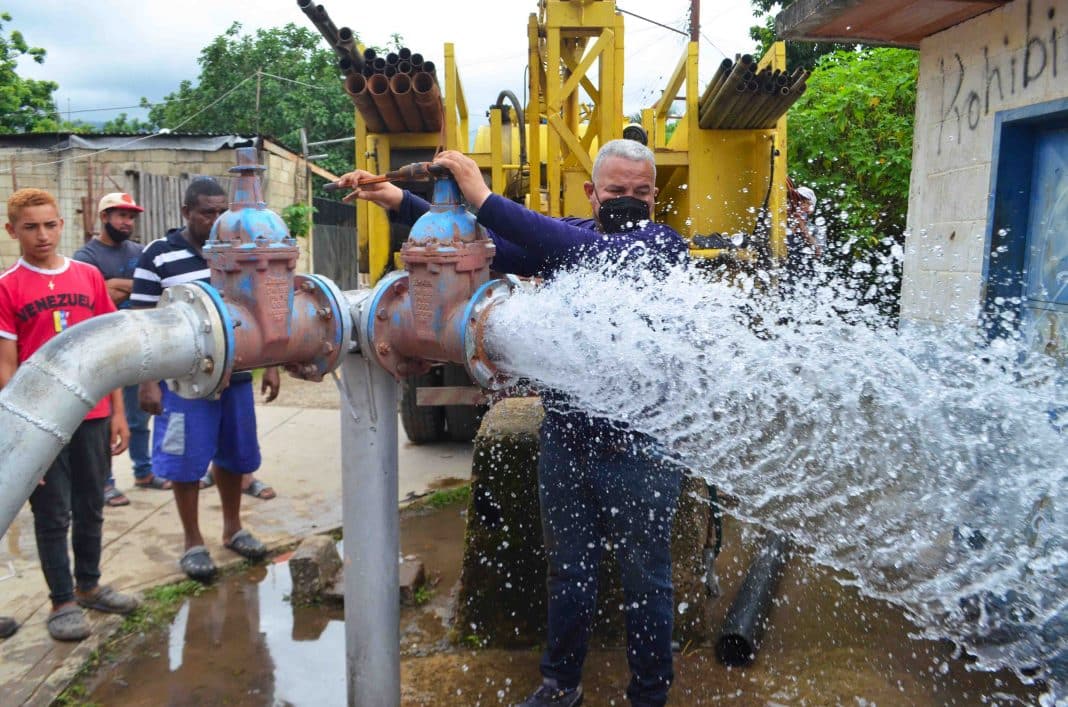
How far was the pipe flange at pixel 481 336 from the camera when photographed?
200 centimetres

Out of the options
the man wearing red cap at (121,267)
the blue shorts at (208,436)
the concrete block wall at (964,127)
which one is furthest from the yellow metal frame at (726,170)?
the man wearing red cap at (121,267)

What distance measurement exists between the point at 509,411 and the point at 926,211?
7.79ft

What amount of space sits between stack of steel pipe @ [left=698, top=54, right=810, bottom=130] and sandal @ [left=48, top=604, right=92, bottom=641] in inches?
162

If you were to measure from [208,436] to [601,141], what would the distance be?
292 cm

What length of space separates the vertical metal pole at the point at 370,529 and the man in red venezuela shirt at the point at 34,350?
5.25ft

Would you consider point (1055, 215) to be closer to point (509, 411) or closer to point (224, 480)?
point (509, 411)

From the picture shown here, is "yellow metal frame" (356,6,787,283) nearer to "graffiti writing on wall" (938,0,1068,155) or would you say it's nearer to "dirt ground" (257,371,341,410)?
"graffiti writing on wall" (938,0,1068,155)

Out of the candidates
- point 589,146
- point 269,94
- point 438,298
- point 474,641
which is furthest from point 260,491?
point 269,94

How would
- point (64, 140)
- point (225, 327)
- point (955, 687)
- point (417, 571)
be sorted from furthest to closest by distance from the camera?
1. point (64, 140)
2. point (417, 571)
3. point (955, 687)
4. point (225, 327)

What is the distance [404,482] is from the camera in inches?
222

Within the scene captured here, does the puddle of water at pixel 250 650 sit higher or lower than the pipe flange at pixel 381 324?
lower

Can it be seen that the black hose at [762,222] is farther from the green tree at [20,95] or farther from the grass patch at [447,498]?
the green tree at [20,95]

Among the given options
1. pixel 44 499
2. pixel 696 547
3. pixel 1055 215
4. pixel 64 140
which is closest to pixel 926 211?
pixel 1055 215

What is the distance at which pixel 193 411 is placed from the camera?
4.02 m
